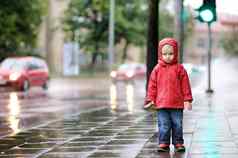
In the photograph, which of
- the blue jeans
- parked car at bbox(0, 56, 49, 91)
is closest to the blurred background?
parked car at bbox(0, 56, 49, 91)

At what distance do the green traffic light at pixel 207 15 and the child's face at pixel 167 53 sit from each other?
990cm

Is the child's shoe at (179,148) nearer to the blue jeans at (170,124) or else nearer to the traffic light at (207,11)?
the blue jeans at (170,124)

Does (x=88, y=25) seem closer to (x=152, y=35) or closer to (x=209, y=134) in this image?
(x=152, y=35)

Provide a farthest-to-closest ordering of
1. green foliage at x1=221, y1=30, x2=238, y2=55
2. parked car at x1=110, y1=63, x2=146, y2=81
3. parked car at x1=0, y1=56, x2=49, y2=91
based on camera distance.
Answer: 1. green foliage at x1=221, y1=30, x2=238, y2=55
2. parked car at x1=110, y1=63, x2=146, y2=81
3. parked car at x1=0, y1=56, x2=49, y2=91

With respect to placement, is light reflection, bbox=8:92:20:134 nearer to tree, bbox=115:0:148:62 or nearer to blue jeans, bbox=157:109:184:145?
blue jeans, bbox=157:109:184:145

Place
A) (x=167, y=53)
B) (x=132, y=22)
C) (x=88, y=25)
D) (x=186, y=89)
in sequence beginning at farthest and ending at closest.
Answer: (x=132, y=22)
(x=88, y=25)
(x=186, y=89)
(x=167, y=53)

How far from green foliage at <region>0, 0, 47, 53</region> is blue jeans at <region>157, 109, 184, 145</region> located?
36199mm

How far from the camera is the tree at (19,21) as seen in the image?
1808 inches

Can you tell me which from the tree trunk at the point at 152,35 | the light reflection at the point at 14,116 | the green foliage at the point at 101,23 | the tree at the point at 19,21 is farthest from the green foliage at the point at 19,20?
the tree trunk at the point at 152,35

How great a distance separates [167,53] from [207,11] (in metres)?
10.2

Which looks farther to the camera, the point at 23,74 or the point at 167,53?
the point at 23,74

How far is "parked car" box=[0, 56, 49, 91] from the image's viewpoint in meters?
34.3

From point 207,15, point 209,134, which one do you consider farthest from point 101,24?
point 209,134

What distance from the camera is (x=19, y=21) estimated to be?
155ft
